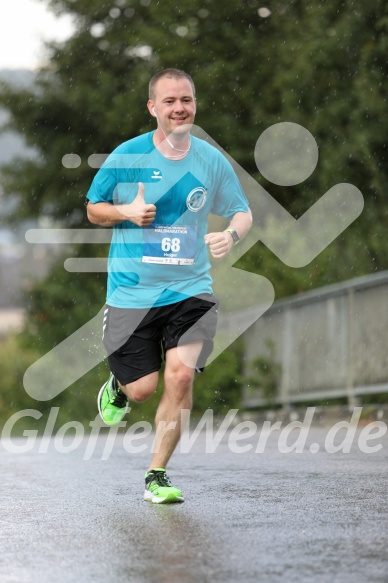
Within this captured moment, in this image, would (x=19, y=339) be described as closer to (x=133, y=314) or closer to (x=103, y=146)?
(x=103, y=146)

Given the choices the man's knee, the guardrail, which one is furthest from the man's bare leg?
the guardrail

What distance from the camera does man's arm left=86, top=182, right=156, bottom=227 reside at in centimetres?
734

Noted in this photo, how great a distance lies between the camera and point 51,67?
1102 inches

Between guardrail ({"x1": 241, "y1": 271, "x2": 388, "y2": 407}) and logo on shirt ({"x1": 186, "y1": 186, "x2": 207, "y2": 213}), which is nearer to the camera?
logo on shirt ({"x1": 186, "y1": 186, "x2": 207, "y2": 213})

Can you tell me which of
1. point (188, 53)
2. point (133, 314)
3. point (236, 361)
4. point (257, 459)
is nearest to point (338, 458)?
point (257, 459)

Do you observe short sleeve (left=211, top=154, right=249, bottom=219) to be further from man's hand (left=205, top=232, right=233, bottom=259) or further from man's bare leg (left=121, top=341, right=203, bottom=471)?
man's bare leg (left=121, top=341, right=203, bottom=471)

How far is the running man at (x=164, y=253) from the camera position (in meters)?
7.61

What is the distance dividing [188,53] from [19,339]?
7.14m

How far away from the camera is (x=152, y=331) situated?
7.81 meters

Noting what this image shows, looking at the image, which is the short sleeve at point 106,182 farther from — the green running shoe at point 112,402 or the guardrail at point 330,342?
the guardrail at point 330,342

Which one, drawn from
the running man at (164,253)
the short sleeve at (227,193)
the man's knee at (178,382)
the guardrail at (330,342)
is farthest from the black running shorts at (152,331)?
the guardrail at (330,342)

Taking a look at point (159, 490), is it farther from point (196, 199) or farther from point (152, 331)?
point (196, 199)

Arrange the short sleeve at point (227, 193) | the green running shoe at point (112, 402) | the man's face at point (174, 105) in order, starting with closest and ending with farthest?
the man's face at point (174, 105) → the short sleeve at point (227, 193) → the green running shoe at point (112, 402)

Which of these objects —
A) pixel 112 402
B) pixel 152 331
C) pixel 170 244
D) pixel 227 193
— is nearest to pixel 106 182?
pixel 170 244
